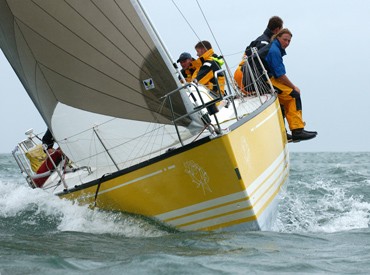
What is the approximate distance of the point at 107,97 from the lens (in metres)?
7.27

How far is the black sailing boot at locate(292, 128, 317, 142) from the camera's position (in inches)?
349

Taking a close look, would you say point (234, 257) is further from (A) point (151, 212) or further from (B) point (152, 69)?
(B) point (152, 69)

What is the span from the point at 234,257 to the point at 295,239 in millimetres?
1227

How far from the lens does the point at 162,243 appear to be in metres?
6.30

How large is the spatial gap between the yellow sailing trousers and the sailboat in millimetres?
1107

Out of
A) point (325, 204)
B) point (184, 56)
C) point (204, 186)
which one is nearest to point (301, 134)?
point (325, 204)

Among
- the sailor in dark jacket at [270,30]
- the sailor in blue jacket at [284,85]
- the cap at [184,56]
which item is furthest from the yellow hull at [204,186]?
the cap at [184,56]

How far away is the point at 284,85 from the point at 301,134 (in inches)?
23.3

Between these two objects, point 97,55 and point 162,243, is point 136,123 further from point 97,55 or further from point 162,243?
point 162,243

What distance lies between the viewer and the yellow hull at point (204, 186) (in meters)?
6.55

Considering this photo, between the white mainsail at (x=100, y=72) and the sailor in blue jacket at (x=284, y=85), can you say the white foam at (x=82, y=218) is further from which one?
the sailor in blue jacket at (x=284, y=85)

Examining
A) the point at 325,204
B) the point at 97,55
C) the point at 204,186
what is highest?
the point at 97,55

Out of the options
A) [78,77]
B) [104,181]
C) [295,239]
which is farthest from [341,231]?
[78,77]

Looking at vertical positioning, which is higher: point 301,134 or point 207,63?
point 207,63
